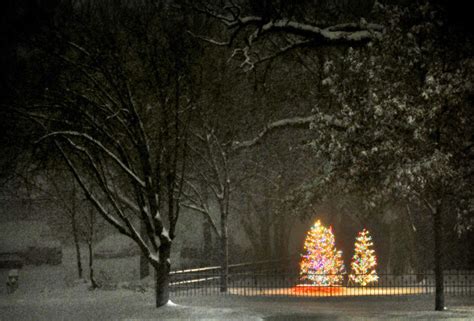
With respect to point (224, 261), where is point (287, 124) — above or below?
above

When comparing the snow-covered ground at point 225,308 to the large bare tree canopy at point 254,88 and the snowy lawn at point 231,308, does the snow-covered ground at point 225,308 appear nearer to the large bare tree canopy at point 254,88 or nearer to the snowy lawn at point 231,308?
the snowy lawn at point 231,308

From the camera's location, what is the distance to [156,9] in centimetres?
1933

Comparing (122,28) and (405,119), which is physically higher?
(122,28)

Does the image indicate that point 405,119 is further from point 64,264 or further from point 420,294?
point 64,264

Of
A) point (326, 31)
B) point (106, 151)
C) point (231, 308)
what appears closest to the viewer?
point (326, 31)

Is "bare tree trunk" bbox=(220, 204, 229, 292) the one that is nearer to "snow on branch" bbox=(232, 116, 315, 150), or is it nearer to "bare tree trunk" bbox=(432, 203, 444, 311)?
"snow on branch" bbox=(232, 116, 315, 150)

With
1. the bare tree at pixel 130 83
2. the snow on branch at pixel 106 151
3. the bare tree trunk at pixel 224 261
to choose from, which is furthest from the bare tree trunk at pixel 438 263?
the bare tree trunk at pixel 224 261

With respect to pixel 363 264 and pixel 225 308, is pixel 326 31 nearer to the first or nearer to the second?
pixel 225 308

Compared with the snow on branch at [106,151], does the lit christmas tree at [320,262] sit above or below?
below

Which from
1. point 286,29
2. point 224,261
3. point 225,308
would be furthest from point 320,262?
point 286,29

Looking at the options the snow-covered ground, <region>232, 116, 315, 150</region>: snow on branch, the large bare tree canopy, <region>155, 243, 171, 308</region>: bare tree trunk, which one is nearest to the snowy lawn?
the snow-covered ground

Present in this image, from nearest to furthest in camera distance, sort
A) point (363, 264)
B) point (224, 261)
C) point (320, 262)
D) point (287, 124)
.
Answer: point (287, 124) < point (224, 261) < point (320, 262) < point (363, 264)

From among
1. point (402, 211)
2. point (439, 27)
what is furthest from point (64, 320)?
point (402, 211)

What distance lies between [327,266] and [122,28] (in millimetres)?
14723
